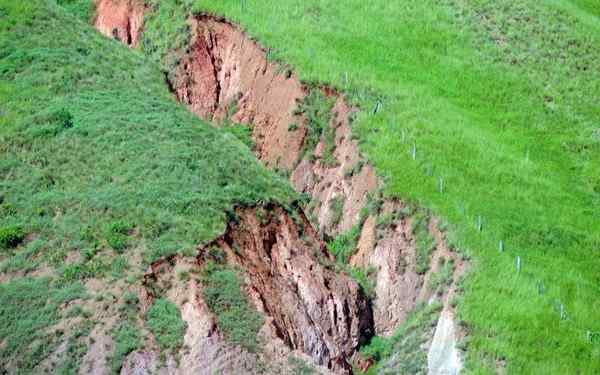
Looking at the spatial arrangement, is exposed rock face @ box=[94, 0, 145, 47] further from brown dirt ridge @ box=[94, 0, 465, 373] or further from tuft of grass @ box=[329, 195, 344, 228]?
tuft of grass @ box=[329, 195, 344, 228]

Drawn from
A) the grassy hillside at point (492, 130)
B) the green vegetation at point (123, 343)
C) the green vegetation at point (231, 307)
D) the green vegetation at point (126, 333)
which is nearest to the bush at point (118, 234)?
the green vegetation at point (126, 333)

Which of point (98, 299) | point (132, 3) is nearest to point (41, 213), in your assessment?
point (98, 299)

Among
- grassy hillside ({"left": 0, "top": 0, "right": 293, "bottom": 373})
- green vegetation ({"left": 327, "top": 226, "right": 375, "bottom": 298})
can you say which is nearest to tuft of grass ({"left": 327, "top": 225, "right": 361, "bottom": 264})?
green vegetation ({"left": 327, "top": 226, "right": 375, "bottom": 298})

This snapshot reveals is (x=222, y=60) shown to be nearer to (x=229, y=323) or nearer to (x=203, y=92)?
(x=203, y=92)

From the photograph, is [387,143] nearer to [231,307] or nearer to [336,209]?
[336,209]

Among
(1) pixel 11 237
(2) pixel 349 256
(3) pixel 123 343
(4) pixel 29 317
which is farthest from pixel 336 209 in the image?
(4) pixel 29 317
